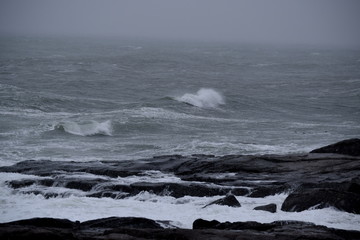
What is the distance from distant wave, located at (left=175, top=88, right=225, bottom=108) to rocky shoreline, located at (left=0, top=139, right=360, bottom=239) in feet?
65.4

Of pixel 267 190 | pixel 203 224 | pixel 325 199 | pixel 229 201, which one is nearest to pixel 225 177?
pixel 267 190

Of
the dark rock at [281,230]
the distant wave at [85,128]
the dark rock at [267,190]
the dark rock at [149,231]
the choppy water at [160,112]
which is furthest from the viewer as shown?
the distant wave at [85,128]

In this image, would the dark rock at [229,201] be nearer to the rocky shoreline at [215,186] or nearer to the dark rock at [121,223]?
the rocky shoreline at [215,186]

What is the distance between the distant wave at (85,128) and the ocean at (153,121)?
0.18 ft

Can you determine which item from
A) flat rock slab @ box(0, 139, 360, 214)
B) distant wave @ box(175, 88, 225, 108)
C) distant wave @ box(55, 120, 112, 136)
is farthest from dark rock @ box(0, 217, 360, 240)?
distant wave @ box(175, 88, 225, 108)

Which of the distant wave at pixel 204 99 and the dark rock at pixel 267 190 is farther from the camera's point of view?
the distant wave at pixel 204 99

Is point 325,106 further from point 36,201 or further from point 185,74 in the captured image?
point 36,201

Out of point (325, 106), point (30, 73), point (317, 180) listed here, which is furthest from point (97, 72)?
point (317, 180)

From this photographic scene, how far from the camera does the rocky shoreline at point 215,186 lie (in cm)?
1008

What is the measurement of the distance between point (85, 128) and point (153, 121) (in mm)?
4446

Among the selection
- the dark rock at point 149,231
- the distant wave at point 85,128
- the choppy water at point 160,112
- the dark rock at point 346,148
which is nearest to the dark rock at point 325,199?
the dark rock at point 149,231

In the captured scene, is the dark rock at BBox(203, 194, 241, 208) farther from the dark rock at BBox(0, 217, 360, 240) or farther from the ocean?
the dark rock at BBox(0, 217, 360, 240)

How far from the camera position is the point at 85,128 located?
27.4m

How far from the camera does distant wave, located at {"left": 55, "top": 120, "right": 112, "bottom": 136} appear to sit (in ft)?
87.7
